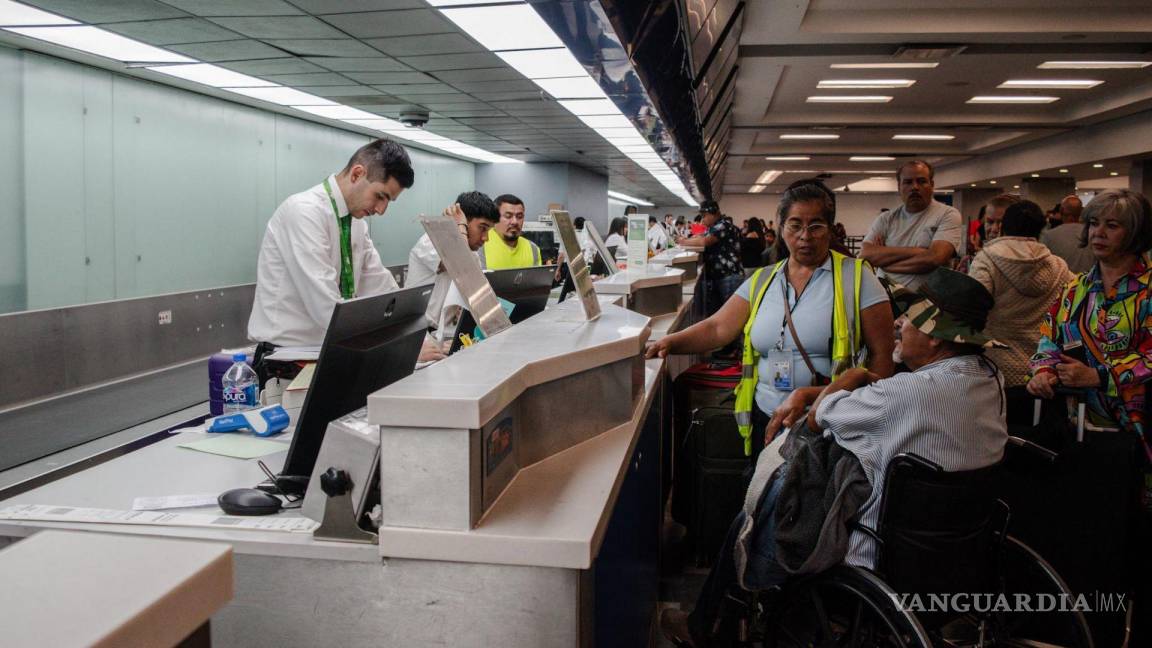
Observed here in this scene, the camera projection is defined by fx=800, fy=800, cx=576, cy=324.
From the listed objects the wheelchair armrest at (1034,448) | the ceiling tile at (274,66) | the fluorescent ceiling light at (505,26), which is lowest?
the wheelchair armrest at (1034,448)

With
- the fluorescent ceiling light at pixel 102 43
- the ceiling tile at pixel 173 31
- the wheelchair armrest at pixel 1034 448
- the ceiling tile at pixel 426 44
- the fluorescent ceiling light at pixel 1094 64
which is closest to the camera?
the wheelchair armrest at pixel 1034 448

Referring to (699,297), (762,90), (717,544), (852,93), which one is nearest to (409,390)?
(717,544)

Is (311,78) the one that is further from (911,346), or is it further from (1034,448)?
(1034,448)

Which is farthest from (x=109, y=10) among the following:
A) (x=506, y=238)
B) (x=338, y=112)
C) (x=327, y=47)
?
(x=338, y=112)

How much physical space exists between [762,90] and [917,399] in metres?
8.79

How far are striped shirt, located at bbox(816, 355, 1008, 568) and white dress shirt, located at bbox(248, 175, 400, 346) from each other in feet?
6.33

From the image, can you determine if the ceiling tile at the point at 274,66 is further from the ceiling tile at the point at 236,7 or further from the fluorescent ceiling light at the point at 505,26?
the fluorescent ceiling light at the point at 505,26

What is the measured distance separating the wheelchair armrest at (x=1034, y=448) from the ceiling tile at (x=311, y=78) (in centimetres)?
684

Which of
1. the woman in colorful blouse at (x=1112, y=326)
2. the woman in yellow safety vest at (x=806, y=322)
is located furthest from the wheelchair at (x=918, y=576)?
the woman in colorful blouse at (x=1112, y=326)

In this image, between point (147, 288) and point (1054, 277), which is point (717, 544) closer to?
point (1054, 277)

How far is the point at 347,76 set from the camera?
7758mm

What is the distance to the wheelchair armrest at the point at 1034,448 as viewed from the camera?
7.88ft

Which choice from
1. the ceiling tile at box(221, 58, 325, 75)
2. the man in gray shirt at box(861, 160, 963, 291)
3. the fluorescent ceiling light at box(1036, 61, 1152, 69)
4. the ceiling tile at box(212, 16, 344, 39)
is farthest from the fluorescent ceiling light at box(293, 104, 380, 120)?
the fluorescent ceiling light at box(1036, 61, 1152, 69)

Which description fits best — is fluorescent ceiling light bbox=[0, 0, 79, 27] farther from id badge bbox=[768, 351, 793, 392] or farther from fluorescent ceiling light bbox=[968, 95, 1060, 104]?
fluorescent ceiling light bbox=[968, 95, 1060, 104]
